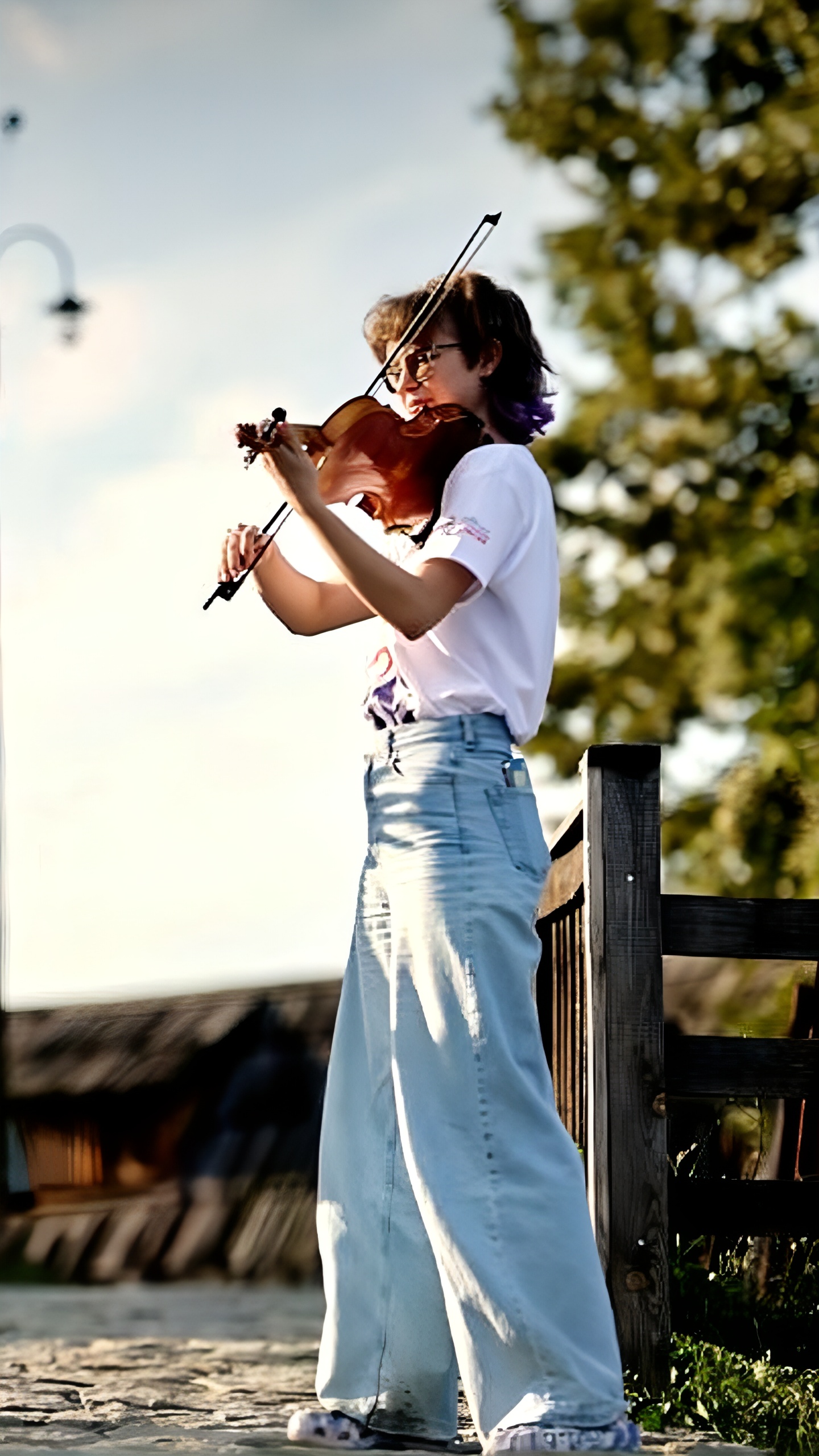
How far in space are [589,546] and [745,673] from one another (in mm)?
1748

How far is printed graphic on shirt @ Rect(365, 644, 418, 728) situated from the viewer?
2803 mm

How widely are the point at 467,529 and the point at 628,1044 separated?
1.33 metres

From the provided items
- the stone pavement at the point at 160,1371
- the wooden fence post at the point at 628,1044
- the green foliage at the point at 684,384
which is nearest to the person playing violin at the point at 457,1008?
the stone pavement at the point at 160,1371

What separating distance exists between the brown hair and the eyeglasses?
0.04m

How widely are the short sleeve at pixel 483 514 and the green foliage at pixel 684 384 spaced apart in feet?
22.2

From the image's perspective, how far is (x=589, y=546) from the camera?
444 inches

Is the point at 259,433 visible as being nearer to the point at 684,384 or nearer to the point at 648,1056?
the point at 648,1056

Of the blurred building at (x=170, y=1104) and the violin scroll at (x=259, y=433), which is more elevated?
the violin scroll at (x=259, y=433)

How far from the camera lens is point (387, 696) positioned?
2.85 metres

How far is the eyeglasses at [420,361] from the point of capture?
116 inches

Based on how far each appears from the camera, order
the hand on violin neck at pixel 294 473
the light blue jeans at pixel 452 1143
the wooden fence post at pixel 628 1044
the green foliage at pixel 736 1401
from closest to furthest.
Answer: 1. the light blue jeans at pixel 452 1143
2. the hand on violin neck at pixel 294 473
3. the green foliage at pixel 736 1401
4. the wooden fence post at pixel 628 1044

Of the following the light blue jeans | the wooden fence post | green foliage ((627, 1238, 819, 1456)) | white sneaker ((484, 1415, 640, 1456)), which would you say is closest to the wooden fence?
the wooden fence post

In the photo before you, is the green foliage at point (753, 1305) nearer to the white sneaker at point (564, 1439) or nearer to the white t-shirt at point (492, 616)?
the white sneaker at point (564, 1439)

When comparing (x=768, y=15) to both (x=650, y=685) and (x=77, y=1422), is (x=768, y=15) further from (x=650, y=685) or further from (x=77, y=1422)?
(x=77, y=1422)
